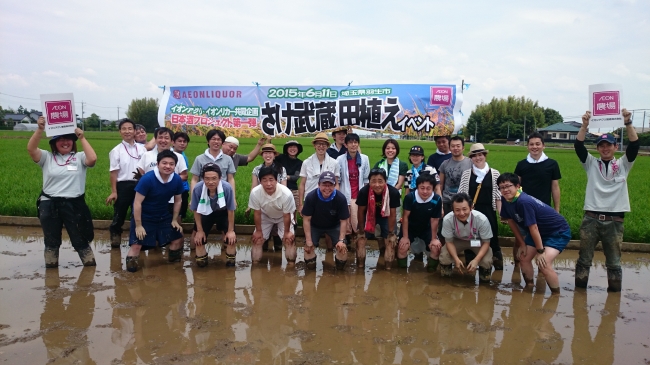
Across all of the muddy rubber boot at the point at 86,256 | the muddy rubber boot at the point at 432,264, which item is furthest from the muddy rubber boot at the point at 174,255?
the muddy rubber boot at the point at 432,264

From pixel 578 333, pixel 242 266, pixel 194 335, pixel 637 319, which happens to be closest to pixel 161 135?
pixel 242 266

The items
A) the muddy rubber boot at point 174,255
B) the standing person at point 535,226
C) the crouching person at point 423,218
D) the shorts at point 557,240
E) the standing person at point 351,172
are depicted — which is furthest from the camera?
the standing person at point 351,172

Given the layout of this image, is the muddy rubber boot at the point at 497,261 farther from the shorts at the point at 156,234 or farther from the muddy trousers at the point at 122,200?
the muddy trousers at the point at 122,200

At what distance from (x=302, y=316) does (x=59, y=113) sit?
11.5ft

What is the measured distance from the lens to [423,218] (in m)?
5.76

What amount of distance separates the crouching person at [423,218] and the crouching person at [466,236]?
22cm

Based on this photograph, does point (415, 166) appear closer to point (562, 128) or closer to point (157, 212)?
point (157, 212)

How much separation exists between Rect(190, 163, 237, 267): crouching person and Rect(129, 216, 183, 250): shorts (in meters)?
0.32

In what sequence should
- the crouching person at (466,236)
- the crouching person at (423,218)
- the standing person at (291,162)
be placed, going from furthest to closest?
the standing person at (291,162)
the crouching person at (423,218)
the crouching person at (466,236)

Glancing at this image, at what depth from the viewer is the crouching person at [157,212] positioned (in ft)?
17.8

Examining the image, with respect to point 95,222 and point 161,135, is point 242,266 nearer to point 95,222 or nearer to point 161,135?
point 161,135

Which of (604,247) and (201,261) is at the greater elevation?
(604,247)

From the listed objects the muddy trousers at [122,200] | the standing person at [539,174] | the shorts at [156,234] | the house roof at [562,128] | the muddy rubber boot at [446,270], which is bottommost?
the muddy rubber boot at [446,270]

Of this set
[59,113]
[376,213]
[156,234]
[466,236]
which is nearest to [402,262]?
[376,213]
